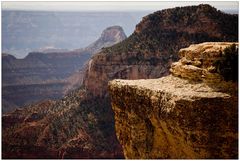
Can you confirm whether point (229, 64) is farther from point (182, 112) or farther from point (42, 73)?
point (42, 73)

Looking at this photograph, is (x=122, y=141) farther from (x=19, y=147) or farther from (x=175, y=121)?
(x=19, y=147)

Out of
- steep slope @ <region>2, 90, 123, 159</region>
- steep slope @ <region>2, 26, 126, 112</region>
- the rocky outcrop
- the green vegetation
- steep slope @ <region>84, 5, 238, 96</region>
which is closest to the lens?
the rocky outcrop

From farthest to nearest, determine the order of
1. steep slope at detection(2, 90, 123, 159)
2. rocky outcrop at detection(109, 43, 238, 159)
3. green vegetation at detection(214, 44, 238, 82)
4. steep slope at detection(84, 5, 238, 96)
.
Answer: steep slope at detection(84, 5, 238, 96)
steep slope at detection(2, 90, 123, 159)
green vegetation at detection(214, 44, 238, 82)
rocky outcrop at detection(109, 43, 238, 159)

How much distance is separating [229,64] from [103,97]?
39.2 m

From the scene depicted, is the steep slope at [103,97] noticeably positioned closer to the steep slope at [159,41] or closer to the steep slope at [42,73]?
the steep slope at [159,41]

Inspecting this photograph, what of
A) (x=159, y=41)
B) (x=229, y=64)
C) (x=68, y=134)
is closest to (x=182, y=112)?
(x=229, y=64)

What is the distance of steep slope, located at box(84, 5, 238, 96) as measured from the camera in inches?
1974

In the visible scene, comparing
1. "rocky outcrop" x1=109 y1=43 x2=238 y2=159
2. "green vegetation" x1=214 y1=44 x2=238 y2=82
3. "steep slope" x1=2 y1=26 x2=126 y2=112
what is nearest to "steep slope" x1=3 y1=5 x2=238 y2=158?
"rocky outcrop" x1=109 y1=43 x2=238 y2=159

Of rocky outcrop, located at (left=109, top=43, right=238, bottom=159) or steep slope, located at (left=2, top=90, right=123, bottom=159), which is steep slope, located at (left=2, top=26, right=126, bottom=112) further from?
rocky outcrop, located at (left=109, top=43, right=238, bottom=159)

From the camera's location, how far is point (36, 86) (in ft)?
368

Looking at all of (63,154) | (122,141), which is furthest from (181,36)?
(122,141)

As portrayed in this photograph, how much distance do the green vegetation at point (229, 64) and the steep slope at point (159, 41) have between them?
31207mm

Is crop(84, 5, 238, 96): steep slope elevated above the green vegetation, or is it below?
below

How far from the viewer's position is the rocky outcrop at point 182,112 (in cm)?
1512
